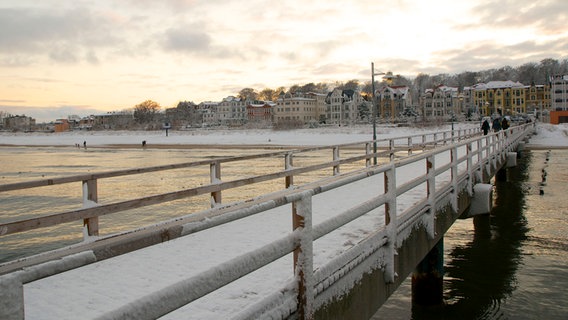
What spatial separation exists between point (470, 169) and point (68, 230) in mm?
11397

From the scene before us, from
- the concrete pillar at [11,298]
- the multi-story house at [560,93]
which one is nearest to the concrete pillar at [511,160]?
the concrete pillar at [11,298]

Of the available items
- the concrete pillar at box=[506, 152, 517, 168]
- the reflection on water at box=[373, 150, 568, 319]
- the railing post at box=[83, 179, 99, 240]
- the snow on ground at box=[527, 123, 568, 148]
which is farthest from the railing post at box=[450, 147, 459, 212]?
the snow on ground at box=[527, 123, 568, 148]

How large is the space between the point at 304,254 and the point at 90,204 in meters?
4.47

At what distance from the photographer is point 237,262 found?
279 centimetres

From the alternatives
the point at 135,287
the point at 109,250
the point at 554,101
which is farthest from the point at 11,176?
the point at 554,101

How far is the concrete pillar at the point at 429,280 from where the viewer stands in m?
10.5

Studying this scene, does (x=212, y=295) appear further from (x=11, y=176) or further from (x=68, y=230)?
(x=11, y=176)

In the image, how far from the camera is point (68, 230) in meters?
15.3

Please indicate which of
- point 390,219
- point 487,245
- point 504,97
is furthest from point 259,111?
point 390,219

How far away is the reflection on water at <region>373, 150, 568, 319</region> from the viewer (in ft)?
33.6

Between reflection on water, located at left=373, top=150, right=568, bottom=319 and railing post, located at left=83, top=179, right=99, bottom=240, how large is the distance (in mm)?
5694

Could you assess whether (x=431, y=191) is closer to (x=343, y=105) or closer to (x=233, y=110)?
(x=343, y=105)

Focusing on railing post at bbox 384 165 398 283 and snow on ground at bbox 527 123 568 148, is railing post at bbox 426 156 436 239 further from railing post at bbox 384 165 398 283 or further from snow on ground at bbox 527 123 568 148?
snow on ground at bbox 527 123 568 148

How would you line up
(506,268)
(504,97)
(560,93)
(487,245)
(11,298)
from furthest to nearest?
(504,97), (560,93), (487,245), (506,268), (11,298)
